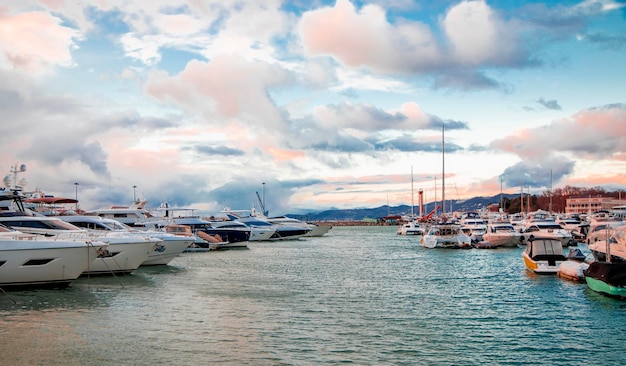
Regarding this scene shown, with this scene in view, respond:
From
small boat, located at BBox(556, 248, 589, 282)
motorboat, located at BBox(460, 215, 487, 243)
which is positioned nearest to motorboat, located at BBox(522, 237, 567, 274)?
small boat, located at BBox(556, 248, 589, 282)

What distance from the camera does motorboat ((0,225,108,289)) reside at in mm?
31844

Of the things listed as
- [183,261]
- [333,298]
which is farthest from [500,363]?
[183,261]

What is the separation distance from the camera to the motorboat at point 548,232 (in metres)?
73.2

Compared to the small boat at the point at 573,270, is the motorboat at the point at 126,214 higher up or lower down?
higher up

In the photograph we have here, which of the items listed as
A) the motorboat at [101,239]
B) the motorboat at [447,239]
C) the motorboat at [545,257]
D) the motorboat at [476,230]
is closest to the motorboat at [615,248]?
the motorboat at [545,257]

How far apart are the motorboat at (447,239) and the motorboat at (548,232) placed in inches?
314

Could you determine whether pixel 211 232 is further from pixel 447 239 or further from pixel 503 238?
pixel 503 238

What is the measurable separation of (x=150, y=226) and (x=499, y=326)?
57176 mm

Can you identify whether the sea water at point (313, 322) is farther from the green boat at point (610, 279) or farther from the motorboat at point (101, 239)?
the motorboat at point (101, 239)

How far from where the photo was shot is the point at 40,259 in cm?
3244

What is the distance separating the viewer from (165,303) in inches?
1219

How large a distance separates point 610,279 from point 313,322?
1586 cm

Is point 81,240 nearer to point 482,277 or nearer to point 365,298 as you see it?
point 365,298

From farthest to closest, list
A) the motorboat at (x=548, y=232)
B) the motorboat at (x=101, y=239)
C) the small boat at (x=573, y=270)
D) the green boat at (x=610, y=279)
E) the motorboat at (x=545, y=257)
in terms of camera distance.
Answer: the motorboat at (x=548, y=232) → the motorboat at (x=545, y=257) → the motorboat at (x=101, y=239) → the small boat at (x=573, y=270) → the green boat at (x=610, y=279)
